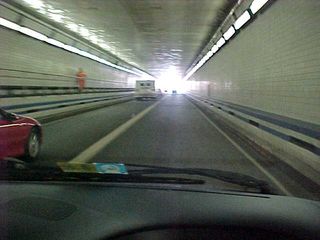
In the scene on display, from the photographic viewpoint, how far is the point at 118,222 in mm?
2195

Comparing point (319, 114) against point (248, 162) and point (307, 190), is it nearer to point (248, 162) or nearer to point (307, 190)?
point (248, 162)

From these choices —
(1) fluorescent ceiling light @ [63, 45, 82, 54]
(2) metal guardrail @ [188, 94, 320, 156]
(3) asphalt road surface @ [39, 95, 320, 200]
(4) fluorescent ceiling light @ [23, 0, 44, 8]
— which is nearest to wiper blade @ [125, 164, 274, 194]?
(3) asphalt road surface @ [39, 95, 320, 200]

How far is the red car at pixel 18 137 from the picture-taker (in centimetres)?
833

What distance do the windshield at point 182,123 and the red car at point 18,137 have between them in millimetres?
24

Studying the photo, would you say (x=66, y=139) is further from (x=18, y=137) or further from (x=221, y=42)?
(x=221, y=42)

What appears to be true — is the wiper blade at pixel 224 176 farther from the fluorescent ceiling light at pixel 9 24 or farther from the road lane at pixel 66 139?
the fluorescent ceiling light at pixel 9 24

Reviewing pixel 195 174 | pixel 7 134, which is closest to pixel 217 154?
pixel 7 134

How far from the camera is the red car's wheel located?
9.41 m

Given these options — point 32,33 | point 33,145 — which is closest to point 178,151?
point 33,145

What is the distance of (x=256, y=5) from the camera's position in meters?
14.7

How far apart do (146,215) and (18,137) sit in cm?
701

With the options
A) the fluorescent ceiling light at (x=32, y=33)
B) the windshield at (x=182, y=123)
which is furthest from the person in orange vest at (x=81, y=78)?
the fluorescent ceiling light at (x=32, y=33)

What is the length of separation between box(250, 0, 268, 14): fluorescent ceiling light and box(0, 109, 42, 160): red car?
7323 millimetres

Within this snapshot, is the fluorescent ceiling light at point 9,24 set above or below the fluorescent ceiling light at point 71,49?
above
